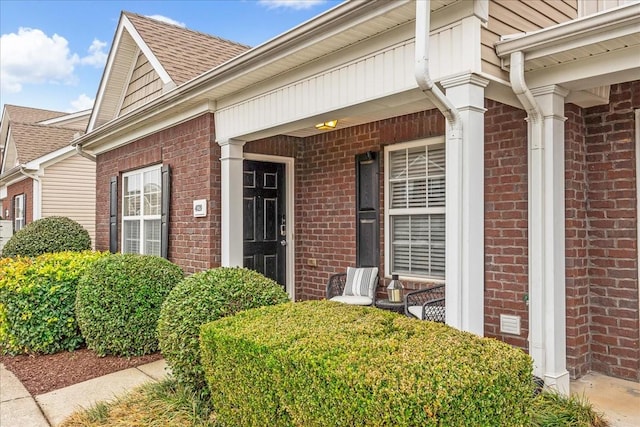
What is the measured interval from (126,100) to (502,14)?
7.19m

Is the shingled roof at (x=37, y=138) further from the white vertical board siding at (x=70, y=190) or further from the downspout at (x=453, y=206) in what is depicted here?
the downspout at (x=453, y=206)

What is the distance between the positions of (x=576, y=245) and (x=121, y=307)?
14.4 feet

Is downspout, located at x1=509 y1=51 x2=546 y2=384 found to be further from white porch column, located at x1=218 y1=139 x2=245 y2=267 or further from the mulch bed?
the mulch bed

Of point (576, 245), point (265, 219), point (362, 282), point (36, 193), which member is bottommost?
point (362, 282)

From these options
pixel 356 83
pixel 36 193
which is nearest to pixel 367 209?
pixel 356 83

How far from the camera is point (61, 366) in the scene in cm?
515

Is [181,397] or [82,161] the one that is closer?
[181,397]

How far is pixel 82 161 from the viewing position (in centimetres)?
1374

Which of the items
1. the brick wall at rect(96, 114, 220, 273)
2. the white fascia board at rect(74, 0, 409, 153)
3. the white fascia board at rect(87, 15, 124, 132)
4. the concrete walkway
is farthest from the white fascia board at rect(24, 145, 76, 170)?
the concrete walkway

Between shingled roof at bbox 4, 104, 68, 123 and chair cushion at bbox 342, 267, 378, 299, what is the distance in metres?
17.9

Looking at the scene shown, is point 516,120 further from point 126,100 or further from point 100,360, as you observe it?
point 126,100

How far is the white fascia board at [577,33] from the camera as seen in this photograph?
3.02m

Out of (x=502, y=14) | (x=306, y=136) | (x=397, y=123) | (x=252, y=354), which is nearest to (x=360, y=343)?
(x=252, y=354)

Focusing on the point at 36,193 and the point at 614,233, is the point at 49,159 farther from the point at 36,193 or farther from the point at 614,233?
the point at 614,233
